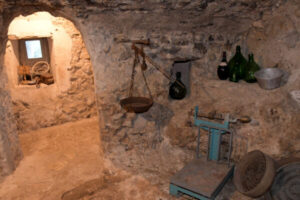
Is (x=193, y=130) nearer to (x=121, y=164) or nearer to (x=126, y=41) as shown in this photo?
(x=121, y=164)

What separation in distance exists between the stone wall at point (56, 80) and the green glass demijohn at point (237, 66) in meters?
2.44

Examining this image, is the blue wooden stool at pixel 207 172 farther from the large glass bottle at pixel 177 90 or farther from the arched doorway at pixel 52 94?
the arched doorway at pixel 52 94

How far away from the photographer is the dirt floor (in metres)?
2.59

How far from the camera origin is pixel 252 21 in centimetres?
282

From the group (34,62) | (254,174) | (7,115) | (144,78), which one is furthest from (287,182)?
(34,62)

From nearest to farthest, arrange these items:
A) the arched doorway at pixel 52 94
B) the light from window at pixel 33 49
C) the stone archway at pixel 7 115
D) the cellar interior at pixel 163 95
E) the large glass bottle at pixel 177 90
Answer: the cellar interior at pixel 163 95 → the stone archway at pixel 7 115 → the large glass bottle at pixel 177 90 → the arched doorway at pixel 52 94 → the light from window at pixel 33 49

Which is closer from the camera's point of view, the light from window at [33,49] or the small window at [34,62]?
the small window at [34,62]

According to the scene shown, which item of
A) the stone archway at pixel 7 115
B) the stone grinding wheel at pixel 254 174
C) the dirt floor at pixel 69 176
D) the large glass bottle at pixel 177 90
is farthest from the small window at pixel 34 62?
the stone grinding wheel at pixel 254 174

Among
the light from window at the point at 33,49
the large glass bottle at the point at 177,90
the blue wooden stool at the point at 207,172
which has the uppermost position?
the light from window at the point at 33,49

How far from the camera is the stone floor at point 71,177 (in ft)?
8.44

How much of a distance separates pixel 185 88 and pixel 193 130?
48cm

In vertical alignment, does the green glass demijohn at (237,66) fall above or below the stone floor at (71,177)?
above

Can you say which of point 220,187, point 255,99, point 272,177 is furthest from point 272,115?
point 220,187

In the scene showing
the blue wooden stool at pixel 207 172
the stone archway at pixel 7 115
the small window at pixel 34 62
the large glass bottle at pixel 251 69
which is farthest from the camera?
the small window at pixel 34 62
